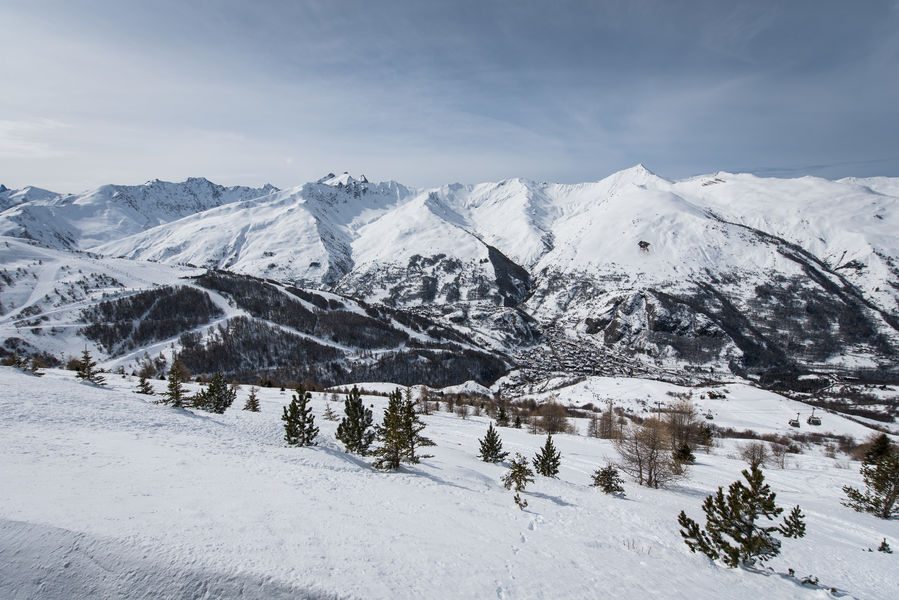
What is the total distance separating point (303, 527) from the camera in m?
11.6

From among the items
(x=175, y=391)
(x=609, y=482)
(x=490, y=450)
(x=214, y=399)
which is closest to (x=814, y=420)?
(x=609, y=482)

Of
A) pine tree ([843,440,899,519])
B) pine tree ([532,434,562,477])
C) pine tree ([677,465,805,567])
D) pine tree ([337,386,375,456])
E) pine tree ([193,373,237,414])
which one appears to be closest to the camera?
pine tree ([677,465,805,567])

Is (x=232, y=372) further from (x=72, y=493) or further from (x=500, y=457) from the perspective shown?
(x=72, y=493)

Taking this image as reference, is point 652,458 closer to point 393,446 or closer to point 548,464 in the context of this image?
point 548,464

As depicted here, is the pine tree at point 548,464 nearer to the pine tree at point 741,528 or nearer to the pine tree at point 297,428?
the pine tree at point 741,528

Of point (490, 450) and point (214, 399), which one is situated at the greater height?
point (214, 399)

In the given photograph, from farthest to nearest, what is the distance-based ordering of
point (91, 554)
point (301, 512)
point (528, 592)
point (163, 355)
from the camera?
point (163, 355) → point (301, 512) → point (528, 592) → point (91, 554)

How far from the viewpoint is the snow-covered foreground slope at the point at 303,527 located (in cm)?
798

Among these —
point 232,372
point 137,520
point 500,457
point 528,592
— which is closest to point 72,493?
point 137,520

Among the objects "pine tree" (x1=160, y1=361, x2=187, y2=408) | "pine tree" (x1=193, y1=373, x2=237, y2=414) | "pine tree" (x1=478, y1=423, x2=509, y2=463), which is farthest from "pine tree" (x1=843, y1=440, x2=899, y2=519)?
"pine tree" (x1=160, y1=361, x2=187, y2=408)

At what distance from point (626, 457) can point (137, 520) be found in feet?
107

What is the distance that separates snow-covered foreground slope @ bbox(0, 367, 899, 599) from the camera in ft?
26.2

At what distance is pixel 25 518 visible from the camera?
8.30 metres

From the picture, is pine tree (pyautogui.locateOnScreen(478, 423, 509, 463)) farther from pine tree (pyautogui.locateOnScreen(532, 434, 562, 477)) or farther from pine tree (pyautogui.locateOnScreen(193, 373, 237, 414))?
pine tree (pyautogui.locateOnScreen(193, 373, 237, 414))
